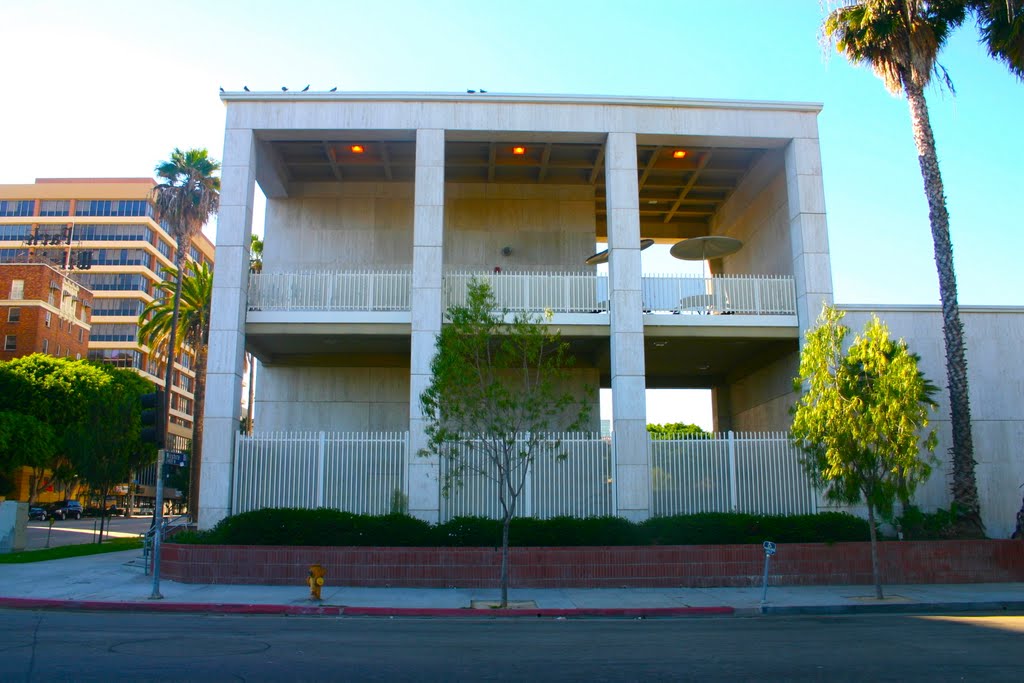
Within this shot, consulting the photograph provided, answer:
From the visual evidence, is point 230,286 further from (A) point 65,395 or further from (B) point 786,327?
(A) point 65,395

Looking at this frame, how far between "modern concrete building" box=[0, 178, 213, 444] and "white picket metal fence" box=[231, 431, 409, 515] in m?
74.9

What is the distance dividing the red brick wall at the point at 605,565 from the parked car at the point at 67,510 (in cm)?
4659

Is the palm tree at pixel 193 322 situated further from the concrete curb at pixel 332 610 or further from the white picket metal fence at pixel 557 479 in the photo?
the concrete curb at pixel 332 610

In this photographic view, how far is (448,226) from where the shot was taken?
2488 centimetres

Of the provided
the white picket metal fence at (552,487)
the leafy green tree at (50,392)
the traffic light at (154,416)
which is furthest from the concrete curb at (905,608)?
the leafy green tree at (50,392)

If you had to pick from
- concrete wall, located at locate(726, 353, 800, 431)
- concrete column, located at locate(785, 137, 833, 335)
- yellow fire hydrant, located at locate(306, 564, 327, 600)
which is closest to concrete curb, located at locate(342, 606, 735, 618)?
yellow fire hydrant, located at locate(306, 564, 327, 600)

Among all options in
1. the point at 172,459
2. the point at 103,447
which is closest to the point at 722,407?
the point at 172,459

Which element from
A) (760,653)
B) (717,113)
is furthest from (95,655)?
(717,113)

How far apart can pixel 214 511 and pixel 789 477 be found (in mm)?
13169

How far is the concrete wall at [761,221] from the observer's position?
22.2 metres

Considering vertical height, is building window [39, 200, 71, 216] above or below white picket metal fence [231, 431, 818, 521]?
above

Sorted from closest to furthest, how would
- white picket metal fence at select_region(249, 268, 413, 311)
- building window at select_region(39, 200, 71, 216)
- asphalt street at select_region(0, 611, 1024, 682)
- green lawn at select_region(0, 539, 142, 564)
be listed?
asphalt street at select_region(0, 611, 1024, 682) < green lawn at select_region(0, 539, 142, 564) < white picket metal fence at select_region(249, 268, 413, 311) < building window at select_region(39, 200, 71, 216)

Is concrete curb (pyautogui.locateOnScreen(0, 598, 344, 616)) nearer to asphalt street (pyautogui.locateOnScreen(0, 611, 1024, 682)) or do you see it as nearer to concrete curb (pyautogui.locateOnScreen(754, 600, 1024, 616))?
asphalt street (pyautogui.locateOnScreen(0, 611, 1024, 682))

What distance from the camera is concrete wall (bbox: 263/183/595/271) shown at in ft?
80.8
